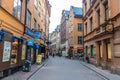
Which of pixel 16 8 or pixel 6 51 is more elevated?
pixel 16 8

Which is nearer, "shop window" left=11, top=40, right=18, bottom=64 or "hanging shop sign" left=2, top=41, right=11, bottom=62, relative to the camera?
"hanging shop sign" left=2, top=41, right=11, bottom=62

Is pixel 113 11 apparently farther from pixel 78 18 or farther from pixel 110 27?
pixel 78 18

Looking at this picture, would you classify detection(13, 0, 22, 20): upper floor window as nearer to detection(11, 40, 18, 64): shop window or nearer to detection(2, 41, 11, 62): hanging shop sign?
detection(11, 40, 18, 64): shop window

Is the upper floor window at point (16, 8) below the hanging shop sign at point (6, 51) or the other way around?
the other way around

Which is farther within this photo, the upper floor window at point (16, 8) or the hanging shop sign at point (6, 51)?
the upper floor window at point (16, 8)

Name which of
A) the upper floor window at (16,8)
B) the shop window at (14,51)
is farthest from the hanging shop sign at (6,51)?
the upper floor window at (16,8)

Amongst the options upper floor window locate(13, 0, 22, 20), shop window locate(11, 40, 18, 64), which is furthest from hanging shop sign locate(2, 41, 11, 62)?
upper floor window locate(13, 0, 22, 20)

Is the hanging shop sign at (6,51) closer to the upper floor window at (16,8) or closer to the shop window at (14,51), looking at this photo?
the shop window at (14,51)

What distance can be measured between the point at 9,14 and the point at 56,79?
519 cm

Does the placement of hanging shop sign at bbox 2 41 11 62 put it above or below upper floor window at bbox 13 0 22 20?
below

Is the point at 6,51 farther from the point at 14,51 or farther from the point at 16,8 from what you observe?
the point at 16,8

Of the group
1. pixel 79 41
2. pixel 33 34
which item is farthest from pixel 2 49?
pixel 79 41

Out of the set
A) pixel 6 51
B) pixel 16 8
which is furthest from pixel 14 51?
pixel 16 8

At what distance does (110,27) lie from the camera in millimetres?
16938
